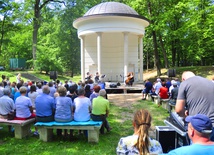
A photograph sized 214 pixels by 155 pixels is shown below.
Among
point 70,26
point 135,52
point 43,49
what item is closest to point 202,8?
point 135,52

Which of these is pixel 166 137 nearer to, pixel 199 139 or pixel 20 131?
pixel 199 139

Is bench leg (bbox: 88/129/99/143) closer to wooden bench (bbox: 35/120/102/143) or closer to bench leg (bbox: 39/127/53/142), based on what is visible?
wooden bench (bbox: 35/120/102/143)

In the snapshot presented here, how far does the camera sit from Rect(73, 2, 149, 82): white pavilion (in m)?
19.1

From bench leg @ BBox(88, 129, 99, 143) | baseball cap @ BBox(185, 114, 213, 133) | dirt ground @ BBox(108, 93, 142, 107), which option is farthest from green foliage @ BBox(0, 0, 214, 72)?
baseball cap @ BBox(185, 114, 213, 133)

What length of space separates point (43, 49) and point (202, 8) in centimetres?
2003

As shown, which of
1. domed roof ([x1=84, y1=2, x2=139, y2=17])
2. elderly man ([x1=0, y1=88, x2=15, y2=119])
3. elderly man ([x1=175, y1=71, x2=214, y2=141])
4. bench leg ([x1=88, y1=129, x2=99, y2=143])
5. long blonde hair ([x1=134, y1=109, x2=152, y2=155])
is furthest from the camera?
domed roof ([x1=84, y1=2, x2=139, y2=17])

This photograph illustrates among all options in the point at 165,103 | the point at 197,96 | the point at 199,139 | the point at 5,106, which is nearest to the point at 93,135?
the point at 5,106

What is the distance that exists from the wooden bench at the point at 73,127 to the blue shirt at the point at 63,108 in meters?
0.19

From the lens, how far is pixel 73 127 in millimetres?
5516

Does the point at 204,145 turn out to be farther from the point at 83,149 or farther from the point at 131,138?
the point at 83,149

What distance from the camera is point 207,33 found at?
22312 millimetres

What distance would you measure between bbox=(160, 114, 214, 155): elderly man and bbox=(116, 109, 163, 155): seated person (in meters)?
0.58

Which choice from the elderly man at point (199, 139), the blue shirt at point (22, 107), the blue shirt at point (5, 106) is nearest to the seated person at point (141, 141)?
the elderly man at point (199, 139)

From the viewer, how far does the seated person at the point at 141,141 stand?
8.34 ft
